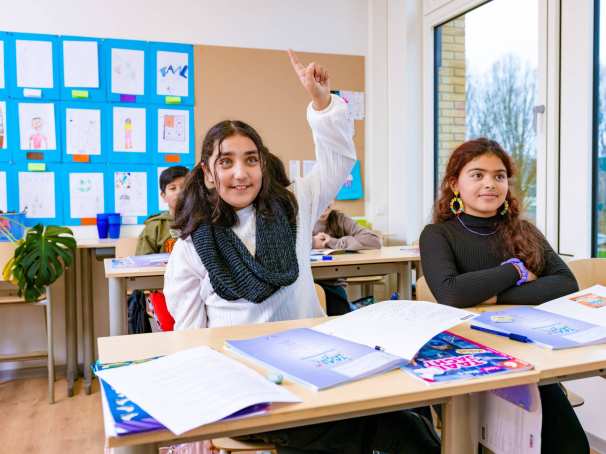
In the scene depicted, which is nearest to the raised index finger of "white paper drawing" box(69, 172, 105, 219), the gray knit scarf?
the gray knit scarf

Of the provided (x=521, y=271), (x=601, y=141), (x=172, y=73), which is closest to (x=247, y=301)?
(x=521, y=271)

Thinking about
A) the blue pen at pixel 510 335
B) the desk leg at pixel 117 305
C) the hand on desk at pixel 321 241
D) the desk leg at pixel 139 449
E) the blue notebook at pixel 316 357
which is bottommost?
the desk leg at pixel 117 305

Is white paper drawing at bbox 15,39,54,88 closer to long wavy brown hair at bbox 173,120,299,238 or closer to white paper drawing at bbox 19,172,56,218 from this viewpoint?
white paper drawing at bbox 19,172,56,218

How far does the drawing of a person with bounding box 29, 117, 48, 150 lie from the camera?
358cm

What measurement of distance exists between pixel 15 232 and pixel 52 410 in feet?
3.66

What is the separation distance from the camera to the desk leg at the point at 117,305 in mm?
2445

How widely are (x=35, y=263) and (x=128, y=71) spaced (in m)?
1.50

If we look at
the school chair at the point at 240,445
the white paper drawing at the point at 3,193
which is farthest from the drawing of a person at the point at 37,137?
the school chair at the point at 240,445

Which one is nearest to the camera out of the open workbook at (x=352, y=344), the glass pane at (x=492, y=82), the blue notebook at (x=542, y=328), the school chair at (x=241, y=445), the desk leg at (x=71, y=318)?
the open workbook at (x=352, y=344)

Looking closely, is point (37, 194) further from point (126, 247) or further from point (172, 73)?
point (172, 73)

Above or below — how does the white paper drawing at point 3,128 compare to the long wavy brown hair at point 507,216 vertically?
above

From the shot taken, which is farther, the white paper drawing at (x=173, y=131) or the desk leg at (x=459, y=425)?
the white paper drawing at (x=173, y=131)

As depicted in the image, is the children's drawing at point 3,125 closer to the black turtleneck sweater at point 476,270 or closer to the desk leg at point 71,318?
the desk leg at point 71,318

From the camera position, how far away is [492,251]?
5.73 ft
